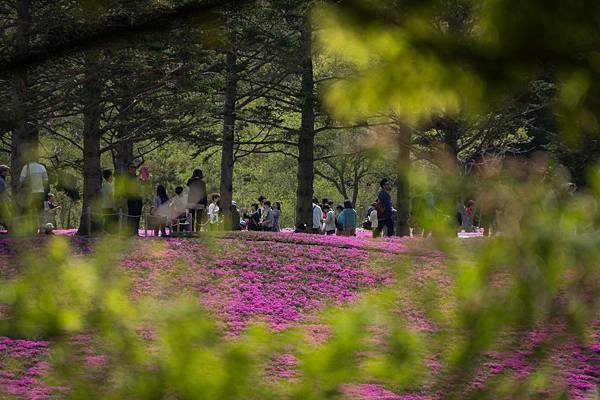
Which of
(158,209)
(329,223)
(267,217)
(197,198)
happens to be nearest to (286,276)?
(158,209)

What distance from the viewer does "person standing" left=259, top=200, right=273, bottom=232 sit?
2383 cm

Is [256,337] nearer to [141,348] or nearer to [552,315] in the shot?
[141,348]

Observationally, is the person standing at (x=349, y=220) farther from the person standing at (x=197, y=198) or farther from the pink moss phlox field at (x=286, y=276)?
the person standing at (x=197, y=198)

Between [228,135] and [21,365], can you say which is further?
[228,135]

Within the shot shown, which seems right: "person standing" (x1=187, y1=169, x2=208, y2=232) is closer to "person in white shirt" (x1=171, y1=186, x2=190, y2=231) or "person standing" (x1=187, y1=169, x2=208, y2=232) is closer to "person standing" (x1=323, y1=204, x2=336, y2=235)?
"person in white shirt" (x1=171, y1=186, x2=190, y2=231)

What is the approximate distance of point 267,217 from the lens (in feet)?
79.6

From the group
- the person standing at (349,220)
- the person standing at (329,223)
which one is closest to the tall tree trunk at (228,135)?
the person standing at (349,220)

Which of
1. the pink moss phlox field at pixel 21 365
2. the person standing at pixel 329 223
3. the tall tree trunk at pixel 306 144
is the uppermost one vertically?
the tall tree trunk at pixel 306 144

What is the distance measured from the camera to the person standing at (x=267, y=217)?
23.8 metres

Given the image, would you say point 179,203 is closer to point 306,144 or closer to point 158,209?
point 158,209

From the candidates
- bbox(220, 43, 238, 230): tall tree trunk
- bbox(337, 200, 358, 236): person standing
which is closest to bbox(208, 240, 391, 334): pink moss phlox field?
bbox(220, 43, 238, 230): tall tree trunk

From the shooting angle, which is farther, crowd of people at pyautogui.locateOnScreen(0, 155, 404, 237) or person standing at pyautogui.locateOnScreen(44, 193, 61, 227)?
person standing at pyautogui.locateOnScreen(44, 193, 61, 227)

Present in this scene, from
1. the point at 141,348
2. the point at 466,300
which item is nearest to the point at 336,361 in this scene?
the point at 466,300

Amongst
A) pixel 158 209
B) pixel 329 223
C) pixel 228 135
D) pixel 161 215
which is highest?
pixel 228 135
